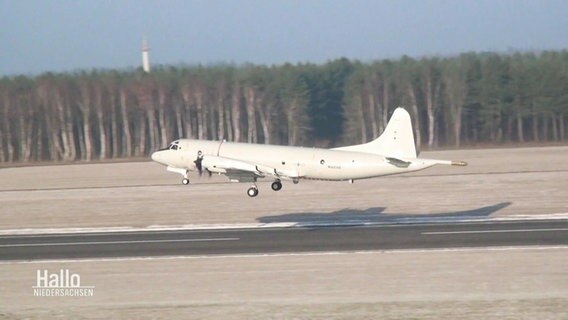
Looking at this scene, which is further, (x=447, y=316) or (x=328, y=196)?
(x=328, y=196)

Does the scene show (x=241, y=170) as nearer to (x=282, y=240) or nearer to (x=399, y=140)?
(x=282, y=240)

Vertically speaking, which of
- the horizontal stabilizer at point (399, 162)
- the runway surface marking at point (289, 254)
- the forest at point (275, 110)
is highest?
the forest at point (275, 110)

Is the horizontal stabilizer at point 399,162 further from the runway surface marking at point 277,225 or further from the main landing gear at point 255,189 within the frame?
the main landing gear at point 255,189

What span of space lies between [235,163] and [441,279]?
1520 centimetres

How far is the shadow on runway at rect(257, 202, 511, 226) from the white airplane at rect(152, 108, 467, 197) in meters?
3.91

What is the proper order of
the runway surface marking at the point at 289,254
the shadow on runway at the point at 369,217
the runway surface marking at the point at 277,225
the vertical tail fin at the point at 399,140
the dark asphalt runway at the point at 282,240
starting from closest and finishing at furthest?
the runway surface marking at the point at 289,254 < the dark asphalt runway at the point at 282,240 < the vertical tail fin at the point at 399,140 < the runway surface marking at the point at 277,225 < the shadow on runway at the point at 369,217

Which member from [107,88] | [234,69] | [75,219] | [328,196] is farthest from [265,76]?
[75,219]

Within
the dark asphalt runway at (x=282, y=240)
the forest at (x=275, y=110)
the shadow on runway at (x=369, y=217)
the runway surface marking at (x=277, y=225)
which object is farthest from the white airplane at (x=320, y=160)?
the forest at (x=275, y=110)

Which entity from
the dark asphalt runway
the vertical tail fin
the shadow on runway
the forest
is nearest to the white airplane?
the vertical tail fin

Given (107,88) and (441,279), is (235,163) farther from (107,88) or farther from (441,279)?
(107,88)

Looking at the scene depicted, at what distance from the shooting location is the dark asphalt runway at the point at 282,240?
33812 millimetres

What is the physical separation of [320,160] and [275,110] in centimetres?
6727

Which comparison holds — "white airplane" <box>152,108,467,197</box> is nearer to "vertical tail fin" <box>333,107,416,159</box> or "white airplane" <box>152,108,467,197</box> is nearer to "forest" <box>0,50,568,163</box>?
"vertical tail fin" <box>333,107,416,159</box>

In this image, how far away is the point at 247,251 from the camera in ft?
109
